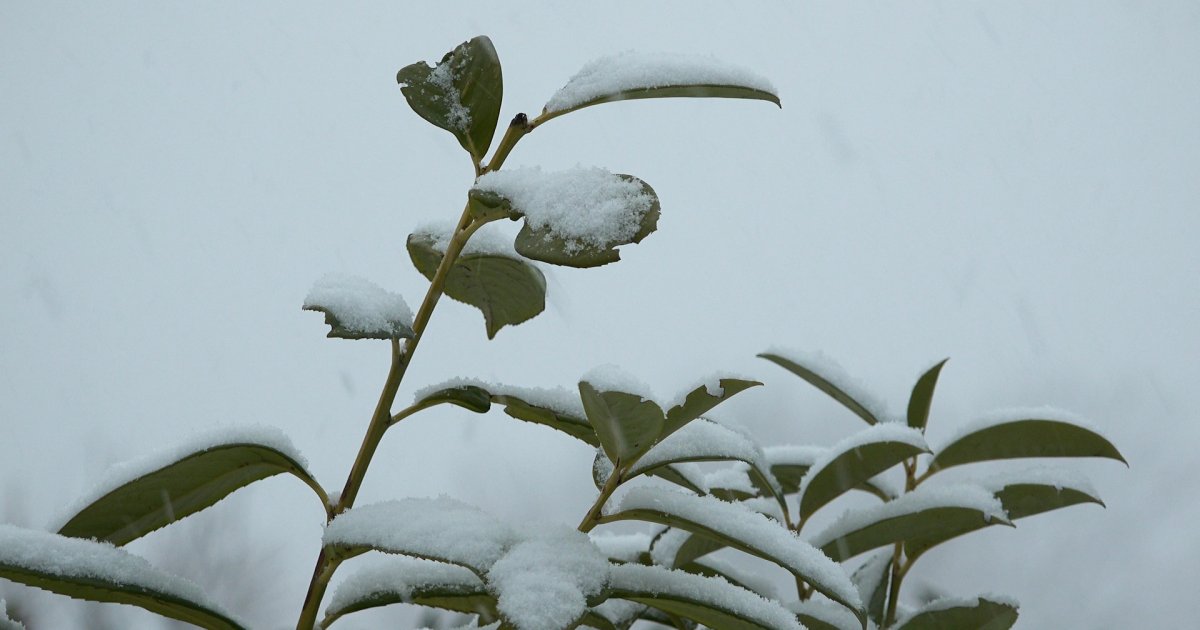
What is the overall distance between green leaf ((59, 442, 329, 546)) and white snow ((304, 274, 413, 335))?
0.11 meters

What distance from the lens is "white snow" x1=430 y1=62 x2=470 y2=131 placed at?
2.04 ft

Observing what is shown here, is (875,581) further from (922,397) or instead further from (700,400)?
(700,400)

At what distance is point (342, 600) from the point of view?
634 mm

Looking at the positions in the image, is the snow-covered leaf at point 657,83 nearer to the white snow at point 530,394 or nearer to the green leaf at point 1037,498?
the white snow at point 530,394

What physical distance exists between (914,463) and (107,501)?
0.75 meters

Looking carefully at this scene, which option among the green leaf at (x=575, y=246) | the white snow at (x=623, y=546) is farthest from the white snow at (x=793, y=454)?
the green leaf at (x=575, y=246)

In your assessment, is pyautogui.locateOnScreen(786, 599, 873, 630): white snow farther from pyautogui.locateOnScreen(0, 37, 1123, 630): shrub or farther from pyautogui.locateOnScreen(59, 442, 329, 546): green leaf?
pyautogui.locateOnScreen(59, 442, 329, 546): green leaf

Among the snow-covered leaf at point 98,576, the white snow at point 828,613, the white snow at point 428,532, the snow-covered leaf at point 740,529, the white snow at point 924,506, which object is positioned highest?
the white snow at point 924,506

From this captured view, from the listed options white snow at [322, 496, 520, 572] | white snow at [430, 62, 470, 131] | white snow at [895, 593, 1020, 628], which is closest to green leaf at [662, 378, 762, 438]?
white snow at [322, 496, 520, 572]

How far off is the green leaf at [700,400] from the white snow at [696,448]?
3 cm

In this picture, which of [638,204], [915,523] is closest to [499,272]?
[638,204]

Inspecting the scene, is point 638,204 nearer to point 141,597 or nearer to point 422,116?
point 422,116

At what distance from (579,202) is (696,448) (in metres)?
0.21

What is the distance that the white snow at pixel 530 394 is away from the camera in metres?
0.65
